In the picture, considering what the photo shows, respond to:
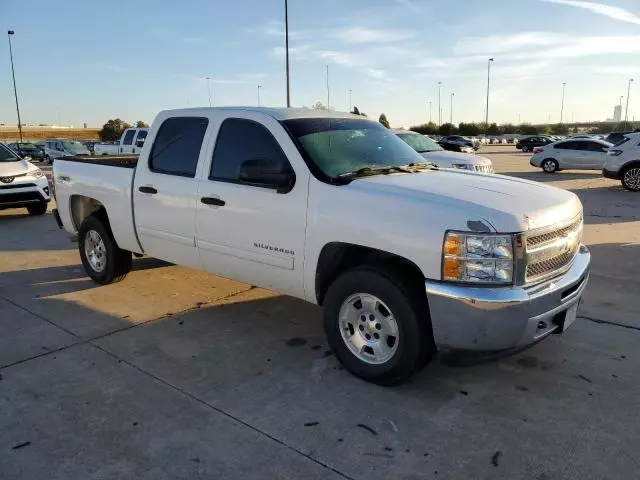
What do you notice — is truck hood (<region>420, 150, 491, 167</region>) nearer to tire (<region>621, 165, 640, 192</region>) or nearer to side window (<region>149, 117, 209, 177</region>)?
tire (<region>621, 165, 640, 192</region>)

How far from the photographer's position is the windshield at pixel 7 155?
1162cm

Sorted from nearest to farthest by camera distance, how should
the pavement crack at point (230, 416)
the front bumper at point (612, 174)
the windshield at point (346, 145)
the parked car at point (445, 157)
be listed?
the pavement crack at point (230, 416) → the windshield at point (346, 145) → the parked car at point (445, 157) → the front bumper at point (612, 174)

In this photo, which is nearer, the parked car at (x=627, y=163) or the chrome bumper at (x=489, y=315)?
the chrome bumper at (x=489, y=315)

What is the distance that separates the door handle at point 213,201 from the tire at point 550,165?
20924mm

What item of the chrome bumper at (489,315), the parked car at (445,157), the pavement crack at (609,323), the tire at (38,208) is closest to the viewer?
the chrome bumper at (489,315)

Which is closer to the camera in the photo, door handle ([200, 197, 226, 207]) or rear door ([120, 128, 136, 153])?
door handle ([200, 197, 226, 207])

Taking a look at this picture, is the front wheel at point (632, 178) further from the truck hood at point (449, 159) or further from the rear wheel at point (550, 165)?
the rear wheel at point (550, 165)

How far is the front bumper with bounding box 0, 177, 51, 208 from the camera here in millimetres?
10891

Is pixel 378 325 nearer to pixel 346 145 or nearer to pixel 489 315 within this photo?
pixel 489 315

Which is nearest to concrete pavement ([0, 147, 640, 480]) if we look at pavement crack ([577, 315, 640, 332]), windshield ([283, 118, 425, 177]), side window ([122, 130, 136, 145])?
pavement crack ([577, 315, 640, 332])

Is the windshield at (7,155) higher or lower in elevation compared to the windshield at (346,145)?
lower

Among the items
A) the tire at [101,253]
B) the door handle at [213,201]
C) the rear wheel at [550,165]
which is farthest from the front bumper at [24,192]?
the rear wheel at [550,165]

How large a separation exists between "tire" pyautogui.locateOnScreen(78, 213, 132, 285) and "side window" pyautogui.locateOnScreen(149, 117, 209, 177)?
1.22 m

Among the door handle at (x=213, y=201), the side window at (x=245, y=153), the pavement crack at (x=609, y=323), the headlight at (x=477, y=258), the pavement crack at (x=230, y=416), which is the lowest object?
the pavement crack at (x=230, y=416)
